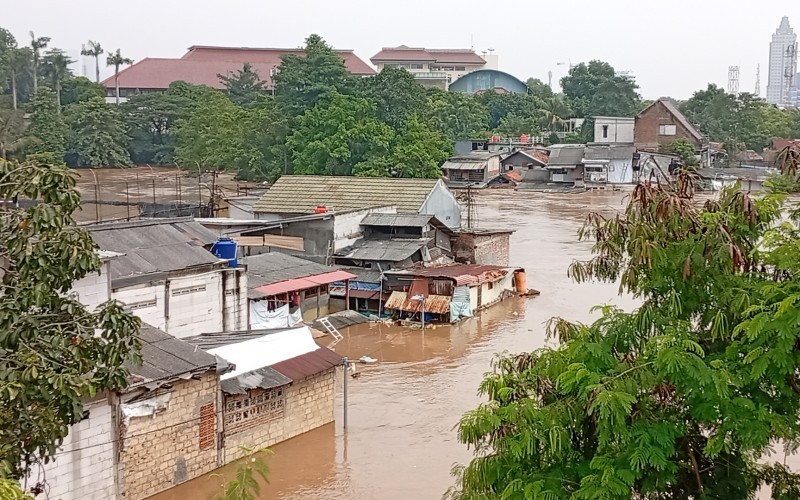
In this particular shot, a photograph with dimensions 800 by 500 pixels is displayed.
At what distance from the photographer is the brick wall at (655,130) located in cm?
4991

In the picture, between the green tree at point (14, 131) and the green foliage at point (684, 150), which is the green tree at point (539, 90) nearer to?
the green foliage at point (684, 150)

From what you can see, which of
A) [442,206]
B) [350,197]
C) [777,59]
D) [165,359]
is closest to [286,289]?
[350,197]

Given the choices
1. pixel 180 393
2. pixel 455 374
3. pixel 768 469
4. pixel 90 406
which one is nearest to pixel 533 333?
pixel 455 374

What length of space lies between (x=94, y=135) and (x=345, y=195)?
29946mm

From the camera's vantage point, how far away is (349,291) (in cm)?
2016

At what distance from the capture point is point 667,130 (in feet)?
165

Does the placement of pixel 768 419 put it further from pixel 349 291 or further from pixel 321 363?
pixel 349 291

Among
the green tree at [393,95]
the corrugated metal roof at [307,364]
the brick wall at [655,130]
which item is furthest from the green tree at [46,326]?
the brick wall at [655,130]

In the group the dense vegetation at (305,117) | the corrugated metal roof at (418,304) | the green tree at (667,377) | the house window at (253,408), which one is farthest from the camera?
the dense vegetation at (305,117)

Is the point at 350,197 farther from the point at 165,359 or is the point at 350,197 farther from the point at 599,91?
the point at 599,91

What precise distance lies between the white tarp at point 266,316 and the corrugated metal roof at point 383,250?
330 centimetres

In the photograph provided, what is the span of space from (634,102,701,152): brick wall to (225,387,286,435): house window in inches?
1620

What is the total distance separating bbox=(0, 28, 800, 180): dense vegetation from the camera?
36438 millimetres

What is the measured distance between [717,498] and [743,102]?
5496cm
